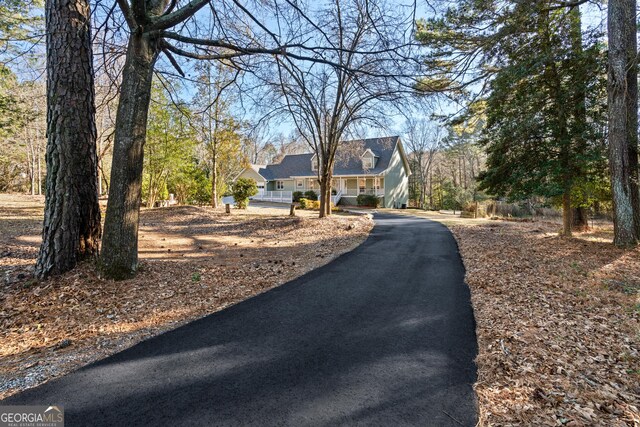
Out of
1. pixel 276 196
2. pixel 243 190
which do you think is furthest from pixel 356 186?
pixel 243 190

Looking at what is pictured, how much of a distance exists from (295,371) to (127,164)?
3984mm

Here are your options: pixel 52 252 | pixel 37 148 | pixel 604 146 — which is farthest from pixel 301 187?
pixel 52 252

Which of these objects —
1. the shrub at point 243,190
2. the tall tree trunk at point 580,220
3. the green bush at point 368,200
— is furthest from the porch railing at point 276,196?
the tall tree trunk at point 580,220

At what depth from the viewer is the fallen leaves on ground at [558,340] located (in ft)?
7.35

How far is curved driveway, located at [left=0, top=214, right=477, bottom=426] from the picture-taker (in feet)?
6.99

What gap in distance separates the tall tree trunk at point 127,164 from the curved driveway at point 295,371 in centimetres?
195

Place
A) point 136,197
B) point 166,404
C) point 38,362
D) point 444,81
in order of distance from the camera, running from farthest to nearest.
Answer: point 444,81
point 136,197
point 38,362
point 166,404

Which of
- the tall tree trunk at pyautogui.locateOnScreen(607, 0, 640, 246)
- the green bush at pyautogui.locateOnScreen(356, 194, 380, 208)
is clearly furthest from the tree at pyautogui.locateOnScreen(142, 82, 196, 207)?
the green bush at pyautogui.locateOnScreen(356, 194, 380, 208)

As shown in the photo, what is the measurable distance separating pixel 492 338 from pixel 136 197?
5.33 m

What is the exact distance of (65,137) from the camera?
4371 mm

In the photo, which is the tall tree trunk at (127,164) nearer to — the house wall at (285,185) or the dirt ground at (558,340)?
the dirt ground at (558,340)

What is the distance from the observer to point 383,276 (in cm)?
582

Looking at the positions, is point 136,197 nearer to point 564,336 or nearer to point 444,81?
point 564,336

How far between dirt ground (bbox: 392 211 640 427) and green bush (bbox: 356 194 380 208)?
2139cm
